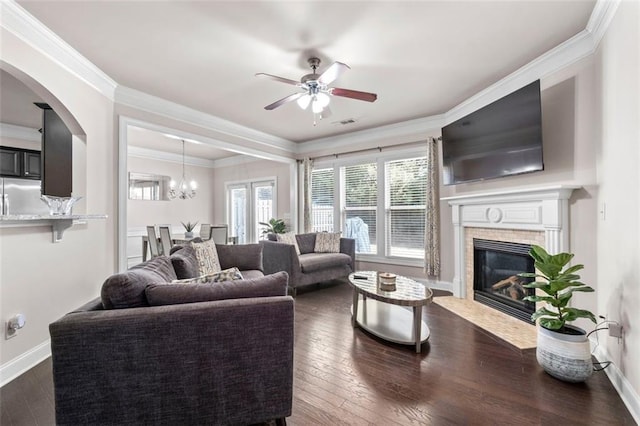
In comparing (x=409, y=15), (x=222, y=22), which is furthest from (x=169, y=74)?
(x=409, y=15)

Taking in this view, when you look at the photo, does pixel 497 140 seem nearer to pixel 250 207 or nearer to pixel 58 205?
pixel 58 205

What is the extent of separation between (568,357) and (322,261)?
299 centimetres

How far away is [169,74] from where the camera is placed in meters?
3.00

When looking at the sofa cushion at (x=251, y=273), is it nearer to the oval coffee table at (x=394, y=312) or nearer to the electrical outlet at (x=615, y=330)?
the oval coffee table at (x=394, y=312)

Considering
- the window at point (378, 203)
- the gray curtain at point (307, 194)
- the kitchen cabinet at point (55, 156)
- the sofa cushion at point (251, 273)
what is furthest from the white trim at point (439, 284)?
the kitchen cabinet at point (55, 156)

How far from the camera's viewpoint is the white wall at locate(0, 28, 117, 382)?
207 centimetres

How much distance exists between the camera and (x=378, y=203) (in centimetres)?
511

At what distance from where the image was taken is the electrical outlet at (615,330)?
1.87m

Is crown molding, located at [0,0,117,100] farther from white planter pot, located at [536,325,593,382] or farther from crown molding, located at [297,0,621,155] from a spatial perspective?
white planter pot, located at [536,325,593,382]

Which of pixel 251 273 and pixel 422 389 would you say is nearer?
pixel 422 389

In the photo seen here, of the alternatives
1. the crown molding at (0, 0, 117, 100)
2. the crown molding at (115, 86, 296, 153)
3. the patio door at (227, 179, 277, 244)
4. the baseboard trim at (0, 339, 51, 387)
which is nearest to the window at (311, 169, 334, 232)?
the crown molding at (115, 86, 296, 153)

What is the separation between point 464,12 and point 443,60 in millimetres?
695

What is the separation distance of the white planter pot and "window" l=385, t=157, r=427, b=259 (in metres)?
2.65

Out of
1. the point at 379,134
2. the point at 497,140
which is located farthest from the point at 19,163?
the point at 497,140
